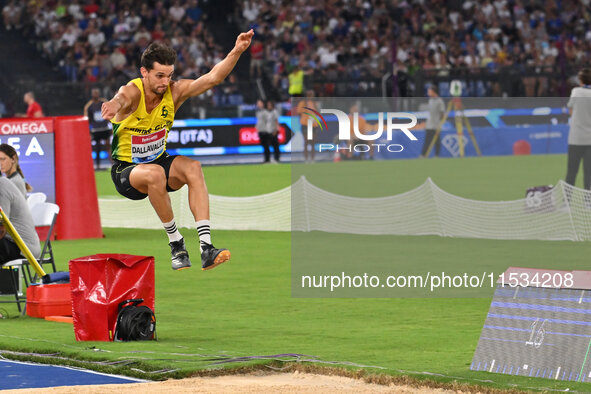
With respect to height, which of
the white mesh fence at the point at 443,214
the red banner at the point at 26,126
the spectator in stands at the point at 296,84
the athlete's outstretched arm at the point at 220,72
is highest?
the spectator in stands at the point at 296,84

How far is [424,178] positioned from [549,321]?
9036 millimetres

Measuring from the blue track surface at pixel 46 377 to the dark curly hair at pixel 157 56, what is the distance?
2.20m

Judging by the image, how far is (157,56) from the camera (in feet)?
25.7

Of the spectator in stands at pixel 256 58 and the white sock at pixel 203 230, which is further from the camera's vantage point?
the spectator in stands at pixel 256 58

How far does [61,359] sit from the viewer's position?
30.0 feet

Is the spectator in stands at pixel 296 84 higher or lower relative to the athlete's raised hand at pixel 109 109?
higher

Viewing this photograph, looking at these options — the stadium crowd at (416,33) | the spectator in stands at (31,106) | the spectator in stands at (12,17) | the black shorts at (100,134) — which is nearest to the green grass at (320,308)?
the spectator in stands at (31,106)

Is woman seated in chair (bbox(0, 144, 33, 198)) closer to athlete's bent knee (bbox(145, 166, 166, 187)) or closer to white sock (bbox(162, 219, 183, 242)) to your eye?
white sock (bbox(162, 219, 183, 242))

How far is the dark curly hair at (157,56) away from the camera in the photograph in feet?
25.6

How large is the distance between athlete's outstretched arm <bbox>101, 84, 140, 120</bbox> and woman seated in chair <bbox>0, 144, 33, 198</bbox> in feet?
16.0

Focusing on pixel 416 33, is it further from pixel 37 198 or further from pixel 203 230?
pixel 203 230

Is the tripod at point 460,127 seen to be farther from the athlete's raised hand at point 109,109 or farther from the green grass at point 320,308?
the athlete's raised hand at point 109,109

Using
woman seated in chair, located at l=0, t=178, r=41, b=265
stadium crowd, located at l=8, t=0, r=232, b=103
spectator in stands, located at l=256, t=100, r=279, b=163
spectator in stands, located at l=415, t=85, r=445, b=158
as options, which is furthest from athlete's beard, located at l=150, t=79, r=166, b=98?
stadium crowd, located at l=8, t=0, r=232, b=103

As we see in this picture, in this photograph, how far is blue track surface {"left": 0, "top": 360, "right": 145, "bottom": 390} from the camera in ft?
27.2
